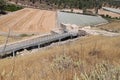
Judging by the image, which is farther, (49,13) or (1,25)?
(49,13)

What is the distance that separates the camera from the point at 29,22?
3351 inches

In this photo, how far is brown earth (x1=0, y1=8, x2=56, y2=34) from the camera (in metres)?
77.4

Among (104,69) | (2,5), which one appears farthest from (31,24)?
(104,69)

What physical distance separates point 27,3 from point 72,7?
768 inches

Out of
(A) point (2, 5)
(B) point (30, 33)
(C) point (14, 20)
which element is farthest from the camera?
(A) point (2, 5)

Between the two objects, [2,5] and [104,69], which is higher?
[104,69]

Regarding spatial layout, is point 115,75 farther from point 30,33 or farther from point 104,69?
point 30,33

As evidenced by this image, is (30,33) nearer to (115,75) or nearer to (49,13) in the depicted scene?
(49,13)

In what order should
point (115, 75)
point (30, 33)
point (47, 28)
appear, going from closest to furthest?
point (115, 75) < point (30, 33) < point (47, 28)

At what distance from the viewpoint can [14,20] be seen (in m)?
88.0

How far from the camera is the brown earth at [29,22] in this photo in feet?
254

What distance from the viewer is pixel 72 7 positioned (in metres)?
129

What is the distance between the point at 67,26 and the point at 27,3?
Answer: 68.2 m

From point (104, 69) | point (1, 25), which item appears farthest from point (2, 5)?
point (104, 69)
